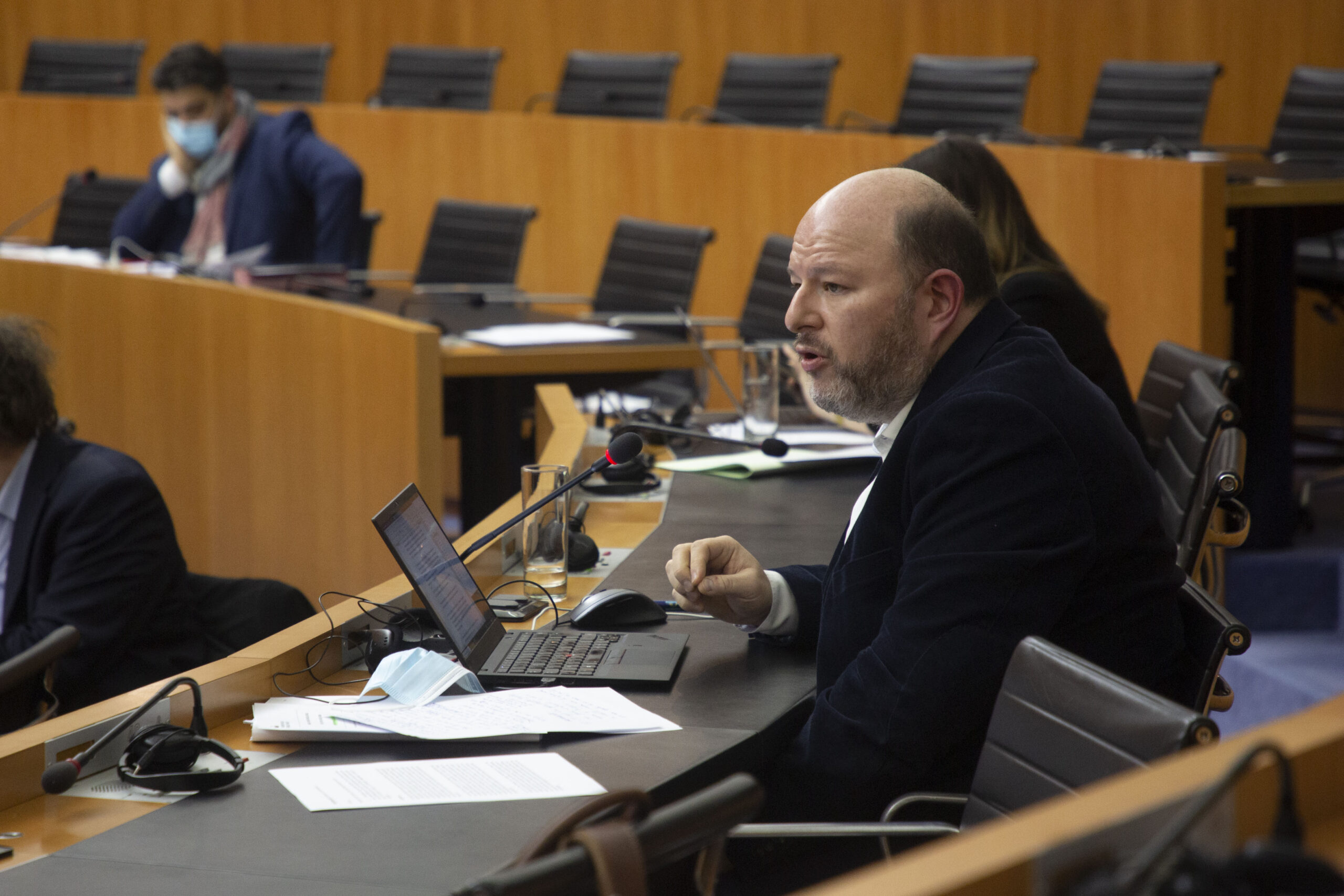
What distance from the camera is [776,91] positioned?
5.58 metres

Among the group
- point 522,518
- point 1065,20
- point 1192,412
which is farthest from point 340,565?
point 1065,20

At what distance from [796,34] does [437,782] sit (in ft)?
18.8

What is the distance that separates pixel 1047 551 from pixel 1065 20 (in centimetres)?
520

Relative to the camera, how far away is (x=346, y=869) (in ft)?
3.92

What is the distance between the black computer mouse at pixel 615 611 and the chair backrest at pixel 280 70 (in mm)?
5010

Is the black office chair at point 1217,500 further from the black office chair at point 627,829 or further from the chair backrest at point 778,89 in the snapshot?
the chair backrest at point 778,89

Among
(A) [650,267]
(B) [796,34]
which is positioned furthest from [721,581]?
(B) [796,34]

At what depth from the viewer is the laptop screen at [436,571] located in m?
1.66

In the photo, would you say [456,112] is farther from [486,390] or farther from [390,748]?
[390,748]

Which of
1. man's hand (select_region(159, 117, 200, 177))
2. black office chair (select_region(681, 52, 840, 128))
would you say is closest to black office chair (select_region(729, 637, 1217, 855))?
man's hand (select_region(159, 117, 200, 177))

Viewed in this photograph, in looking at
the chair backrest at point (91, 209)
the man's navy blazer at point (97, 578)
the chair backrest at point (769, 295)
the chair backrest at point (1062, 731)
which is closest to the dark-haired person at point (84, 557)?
the man's navy blazer at point (97, 578)

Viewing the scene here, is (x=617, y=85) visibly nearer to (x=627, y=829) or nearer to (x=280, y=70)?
(x=280, y=70)

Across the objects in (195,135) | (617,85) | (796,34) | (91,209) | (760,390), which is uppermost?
(796,34)

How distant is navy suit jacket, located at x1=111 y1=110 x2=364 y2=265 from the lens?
466cm
